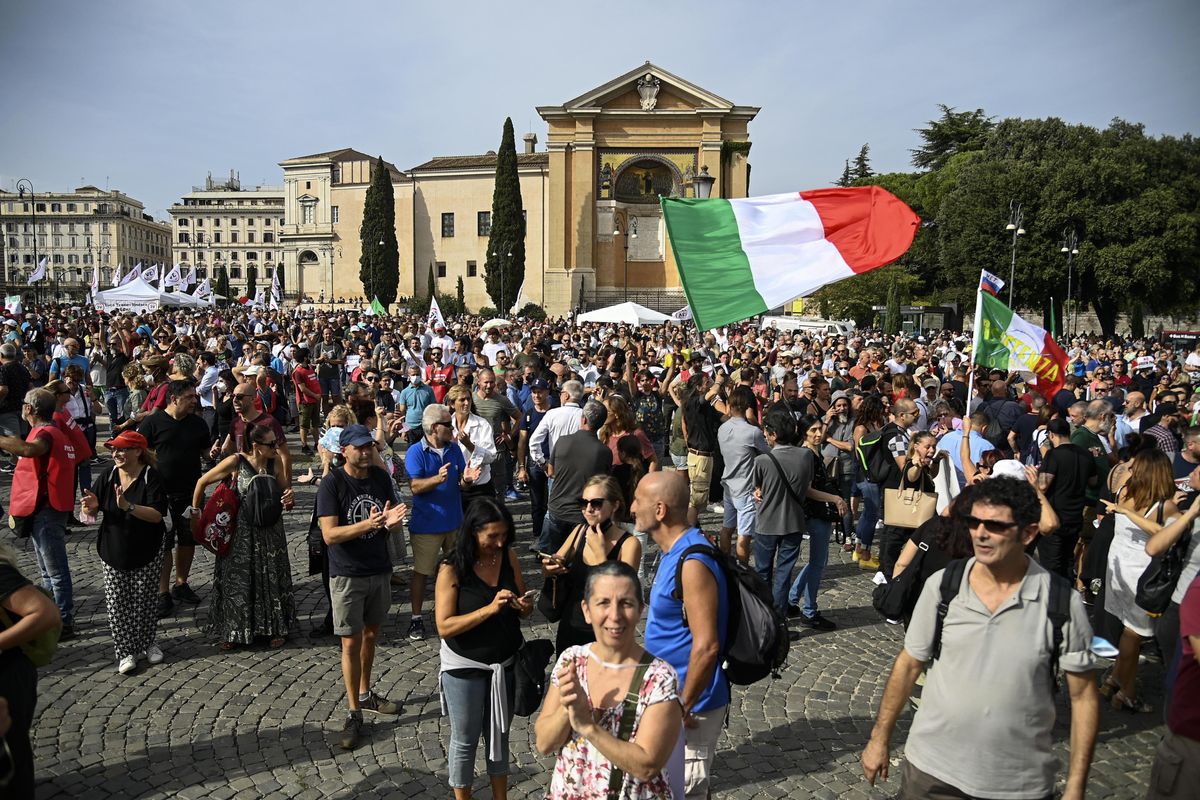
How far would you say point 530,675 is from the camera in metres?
3.42

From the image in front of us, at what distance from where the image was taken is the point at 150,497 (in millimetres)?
5293

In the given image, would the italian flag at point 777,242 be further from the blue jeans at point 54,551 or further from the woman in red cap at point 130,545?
the blue jeans at point 54,551

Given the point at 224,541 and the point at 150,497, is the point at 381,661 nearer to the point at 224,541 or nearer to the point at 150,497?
the point at 224,541

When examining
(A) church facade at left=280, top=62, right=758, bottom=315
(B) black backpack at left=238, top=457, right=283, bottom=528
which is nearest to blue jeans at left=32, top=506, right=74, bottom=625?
(B) black backpack at left=238, top=457, right=283, bottom=528

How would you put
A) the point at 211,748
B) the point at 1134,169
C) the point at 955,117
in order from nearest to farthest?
the point at 211,748 → the point at 1134,169 → the point at 955,117

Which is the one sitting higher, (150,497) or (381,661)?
(150,497)

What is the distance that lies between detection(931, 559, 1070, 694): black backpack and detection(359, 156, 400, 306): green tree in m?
59.3

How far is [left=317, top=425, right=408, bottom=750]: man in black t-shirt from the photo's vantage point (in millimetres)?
4402

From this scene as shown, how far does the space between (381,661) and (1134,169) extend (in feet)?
138

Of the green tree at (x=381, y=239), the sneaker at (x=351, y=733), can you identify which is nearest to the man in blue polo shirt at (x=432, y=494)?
the sneaker at (x=351, y=733)

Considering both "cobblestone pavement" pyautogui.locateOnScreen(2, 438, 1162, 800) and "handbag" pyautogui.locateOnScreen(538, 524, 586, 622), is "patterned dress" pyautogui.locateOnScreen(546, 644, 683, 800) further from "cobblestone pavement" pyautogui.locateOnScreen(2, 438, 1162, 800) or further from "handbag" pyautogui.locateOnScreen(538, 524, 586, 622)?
"cobblestone pavement" pyautogui.locateOnScreen(2, 438, 1162, 800)

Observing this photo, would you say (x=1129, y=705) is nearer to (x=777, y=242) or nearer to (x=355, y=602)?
(x=777, y=242)

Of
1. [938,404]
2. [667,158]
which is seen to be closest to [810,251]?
[938,404]

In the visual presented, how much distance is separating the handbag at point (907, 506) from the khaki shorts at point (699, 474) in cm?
246
